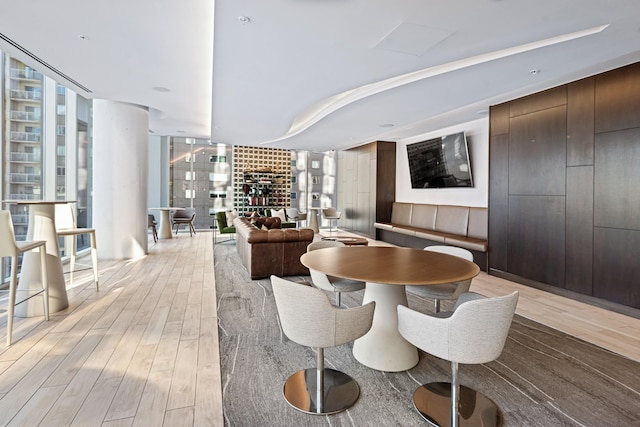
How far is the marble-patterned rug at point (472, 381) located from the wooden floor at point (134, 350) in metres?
0.18

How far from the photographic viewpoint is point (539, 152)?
15.0ft

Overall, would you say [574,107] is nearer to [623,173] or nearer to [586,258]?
[623,173]

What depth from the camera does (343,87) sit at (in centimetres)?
448

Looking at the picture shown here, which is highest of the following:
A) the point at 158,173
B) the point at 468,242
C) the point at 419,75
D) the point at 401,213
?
the point at 419,75

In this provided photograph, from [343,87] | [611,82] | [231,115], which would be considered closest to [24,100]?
[231,115]

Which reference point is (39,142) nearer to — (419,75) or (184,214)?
(184,214)

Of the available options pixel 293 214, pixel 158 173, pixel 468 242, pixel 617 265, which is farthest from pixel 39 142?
pixel 617 265

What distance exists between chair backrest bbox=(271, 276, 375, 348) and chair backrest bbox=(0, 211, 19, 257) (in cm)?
238

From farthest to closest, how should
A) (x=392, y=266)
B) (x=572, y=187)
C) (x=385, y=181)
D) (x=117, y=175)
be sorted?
(x=385, y=181), (x=117, y=175), (x=572, y=187), (x=392, y=266)

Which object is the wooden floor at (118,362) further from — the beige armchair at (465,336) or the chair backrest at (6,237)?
the beige armchair at (465,336)

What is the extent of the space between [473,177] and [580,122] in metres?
2.52

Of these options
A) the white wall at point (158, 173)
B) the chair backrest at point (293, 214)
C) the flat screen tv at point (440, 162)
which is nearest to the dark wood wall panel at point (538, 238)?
the flat screen tv at point (440, 162)

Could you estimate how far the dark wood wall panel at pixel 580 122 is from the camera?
3973 mm

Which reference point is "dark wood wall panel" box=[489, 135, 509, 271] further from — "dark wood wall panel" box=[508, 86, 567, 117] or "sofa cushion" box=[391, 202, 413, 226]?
"sofa cushion" box=[391, 202, 413, 226]
